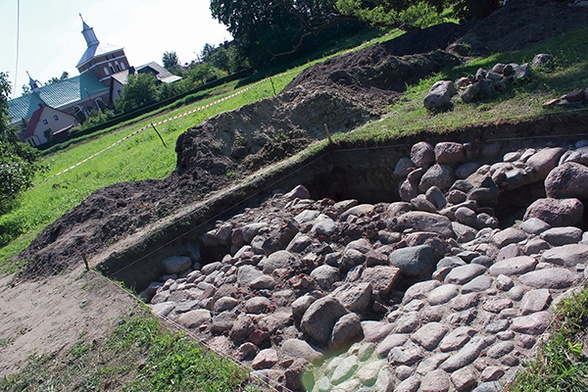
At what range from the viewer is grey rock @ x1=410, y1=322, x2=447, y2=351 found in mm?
4031

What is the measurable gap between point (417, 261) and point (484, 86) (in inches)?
165

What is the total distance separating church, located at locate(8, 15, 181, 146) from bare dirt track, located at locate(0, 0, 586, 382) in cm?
5442

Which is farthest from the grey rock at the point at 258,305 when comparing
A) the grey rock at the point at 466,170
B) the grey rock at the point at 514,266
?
the grey rock at the point at 466,170

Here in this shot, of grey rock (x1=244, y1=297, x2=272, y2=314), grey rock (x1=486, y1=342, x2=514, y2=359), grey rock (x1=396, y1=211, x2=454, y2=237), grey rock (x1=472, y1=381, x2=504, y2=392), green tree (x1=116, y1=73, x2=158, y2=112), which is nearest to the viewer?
grey rock (x1=472, y1=381, x2=504, y2=392)

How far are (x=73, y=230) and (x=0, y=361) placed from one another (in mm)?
4003

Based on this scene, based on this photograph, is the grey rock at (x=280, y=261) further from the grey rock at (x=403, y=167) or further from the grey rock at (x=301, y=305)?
the grey rock at (x=403, y=167)

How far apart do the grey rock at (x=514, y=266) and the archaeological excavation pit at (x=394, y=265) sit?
0.05ft

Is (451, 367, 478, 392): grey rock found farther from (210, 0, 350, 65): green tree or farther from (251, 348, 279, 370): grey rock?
(210, 0, 350, 65): green tree

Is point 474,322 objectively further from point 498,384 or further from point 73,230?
point 73,230

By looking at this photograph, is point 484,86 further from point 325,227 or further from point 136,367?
point 136,367

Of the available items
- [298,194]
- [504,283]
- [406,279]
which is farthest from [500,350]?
[298,194]

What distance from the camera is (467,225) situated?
609 centimetres

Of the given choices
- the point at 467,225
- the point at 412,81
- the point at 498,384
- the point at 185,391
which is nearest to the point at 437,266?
the point at 467,225

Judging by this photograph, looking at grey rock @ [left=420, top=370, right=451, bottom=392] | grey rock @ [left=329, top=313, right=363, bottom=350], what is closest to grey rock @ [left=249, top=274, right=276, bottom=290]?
grey rock @ [left=329, top=313, right=363, bottom=350]
